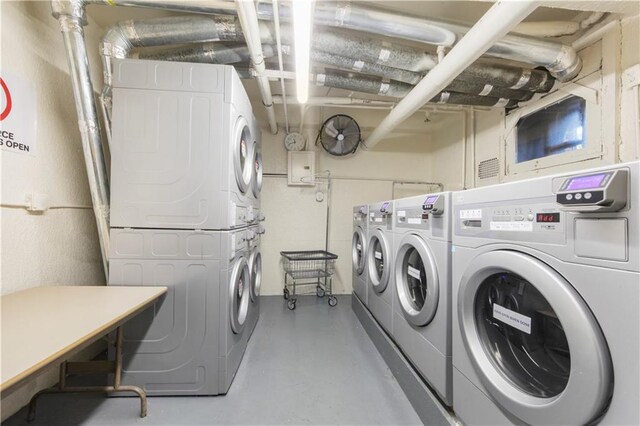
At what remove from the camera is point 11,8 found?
1395mm

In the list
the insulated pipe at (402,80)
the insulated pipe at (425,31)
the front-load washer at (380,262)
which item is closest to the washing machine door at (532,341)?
the front-load washer at (380,262)

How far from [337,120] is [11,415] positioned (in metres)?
3.56

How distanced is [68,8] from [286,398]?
9.00 ft

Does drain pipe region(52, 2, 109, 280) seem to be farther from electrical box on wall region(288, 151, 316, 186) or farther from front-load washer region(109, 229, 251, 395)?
electrical box on wall region(288, 151, 316, 186)

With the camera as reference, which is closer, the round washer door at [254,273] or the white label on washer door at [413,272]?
the white label on washer door at [413,272]

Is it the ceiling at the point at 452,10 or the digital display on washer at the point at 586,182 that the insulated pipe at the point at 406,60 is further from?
the digital display on washer at the point at 586,182

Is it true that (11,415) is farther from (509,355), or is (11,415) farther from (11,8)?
(509,355)

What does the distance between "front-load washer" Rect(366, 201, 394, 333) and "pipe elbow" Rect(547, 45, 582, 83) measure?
153 centimetres

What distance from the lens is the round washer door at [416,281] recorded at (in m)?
1.36

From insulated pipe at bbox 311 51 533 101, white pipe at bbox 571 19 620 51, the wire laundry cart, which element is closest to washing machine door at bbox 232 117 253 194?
insulated pipe at bbox 311 51 533 101

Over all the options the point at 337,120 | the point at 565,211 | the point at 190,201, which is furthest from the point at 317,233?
the point at 565,211

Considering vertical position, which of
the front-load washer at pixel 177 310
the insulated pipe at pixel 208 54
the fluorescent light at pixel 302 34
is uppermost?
the insulated pipe at pixel 208 54

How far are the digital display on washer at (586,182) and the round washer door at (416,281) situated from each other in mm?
749

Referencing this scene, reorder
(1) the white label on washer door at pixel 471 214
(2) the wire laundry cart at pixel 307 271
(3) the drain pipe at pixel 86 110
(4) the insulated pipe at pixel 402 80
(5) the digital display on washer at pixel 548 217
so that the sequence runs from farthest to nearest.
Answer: (2) the wire laundry cart at pixel 307 271, (4) the insulated pipe at pixel 402 80, (3) the drain pipe at pixel 86 110, (1) the white label on washer door at pixel 471 214, (5) the digital display on washer at pixel 548 217
